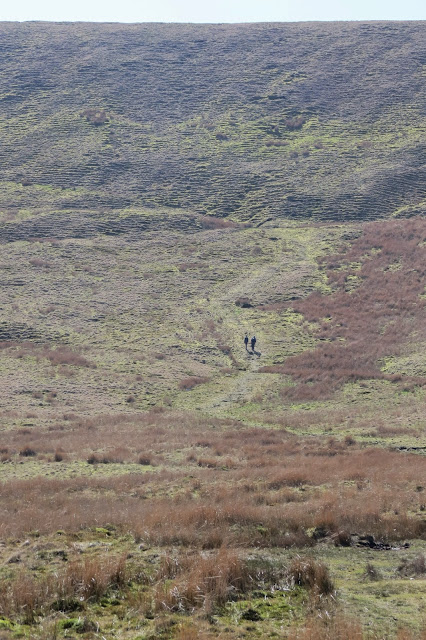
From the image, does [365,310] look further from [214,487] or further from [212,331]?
[214,487]

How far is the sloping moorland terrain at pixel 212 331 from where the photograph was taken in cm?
796

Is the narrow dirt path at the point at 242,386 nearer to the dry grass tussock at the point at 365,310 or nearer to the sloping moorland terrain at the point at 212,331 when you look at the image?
the sloping moorland terrain at the point at 212,331

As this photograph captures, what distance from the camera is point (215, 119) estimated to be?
262 ft

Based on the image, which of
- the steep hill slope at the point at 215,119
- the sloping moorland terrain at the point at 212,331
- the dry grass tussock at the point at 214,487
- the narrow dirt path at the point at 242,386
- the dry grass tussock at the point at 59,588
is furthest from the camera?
the steep hill slope at the point at 215,119

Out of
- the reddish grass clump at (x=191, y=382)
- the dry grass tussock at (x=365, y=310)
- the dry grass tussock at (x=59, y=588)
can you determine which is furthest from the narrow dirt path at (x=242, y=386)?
the dry grass tussock at (x=59, y=588)

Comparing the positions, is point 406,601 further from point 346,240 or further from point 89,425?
point 346,240

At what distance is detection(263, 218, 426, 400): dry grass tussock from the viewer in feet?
111

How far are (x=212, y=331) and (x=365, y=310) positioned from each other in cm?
1032

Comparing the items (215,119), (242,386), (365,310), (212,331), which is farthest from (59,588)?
(215,119)

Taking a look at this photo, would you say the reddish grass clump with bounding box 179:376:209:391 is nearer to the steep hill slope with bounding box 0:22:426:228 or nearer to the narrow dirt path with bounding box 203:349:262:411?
the narrow dirt path with bounding box 203:349:262:411

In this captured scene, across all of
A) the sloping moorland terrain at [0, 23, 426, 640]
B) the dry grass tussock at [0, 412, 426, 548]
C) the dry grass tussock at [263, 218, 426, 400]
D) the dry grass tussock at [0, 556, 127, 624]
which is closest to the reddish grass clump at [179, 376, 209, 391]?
the sloping moorland terrain at [0, 23, 426, 640]

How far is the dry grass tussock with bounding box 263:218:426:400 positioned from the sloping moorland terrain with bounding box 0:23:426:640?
0.66 ft

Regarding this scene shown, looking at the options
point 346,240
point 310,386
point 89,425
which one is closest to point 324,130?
point 346,240

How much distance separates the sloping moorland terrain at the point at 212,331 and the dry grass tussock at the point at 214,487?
3.2 inches
